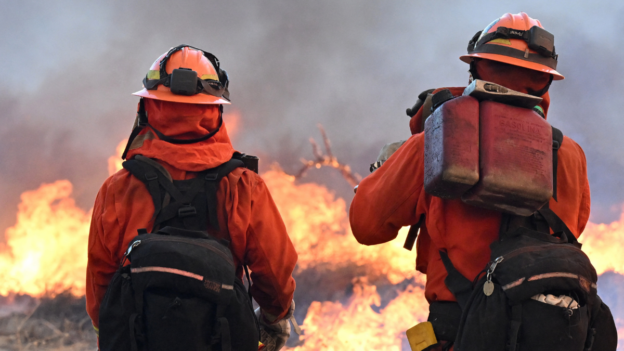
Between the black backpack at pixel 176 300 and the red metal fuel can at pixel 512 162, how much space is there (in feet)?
4.13

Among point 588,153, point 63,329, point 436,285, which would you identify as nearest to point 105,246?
point 436,285

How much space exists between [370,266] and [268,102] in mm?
2908

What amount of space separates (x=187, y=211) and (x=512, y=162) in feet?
5.55

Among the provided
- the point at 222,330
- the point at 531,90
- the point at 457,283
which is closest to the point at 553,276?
the point at 457,283

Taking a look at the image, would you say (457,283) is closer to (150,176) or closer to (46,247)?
(150,176)

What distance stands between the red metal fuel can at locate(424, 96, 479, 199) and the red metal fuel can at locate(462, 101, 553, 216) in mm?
49

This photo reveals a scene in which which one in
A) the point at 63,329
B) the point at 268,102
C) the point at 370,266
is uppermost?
the point at 268,102

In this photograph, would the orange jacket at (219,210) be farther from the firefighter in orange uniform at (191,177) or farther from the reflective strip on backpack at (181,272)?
the reflective strip on backpack at (181,272)

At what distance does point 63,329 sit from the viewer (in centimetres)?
654

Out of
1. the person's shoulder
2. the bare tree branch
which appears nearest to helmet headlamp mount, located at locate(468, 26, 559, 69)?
the person's shoulder

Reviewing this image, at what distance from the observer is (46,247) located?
6773mm

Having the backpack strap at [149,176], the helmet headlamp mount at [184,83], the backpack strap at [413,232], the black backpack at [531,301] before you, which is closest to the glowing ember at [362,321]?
the backpack strap at [413,232]

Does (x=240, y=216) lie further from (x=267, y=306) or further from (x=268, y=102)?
(x=268, y=102)

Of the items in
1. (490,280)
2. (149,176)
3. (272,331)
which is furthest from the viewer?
(272,331)
